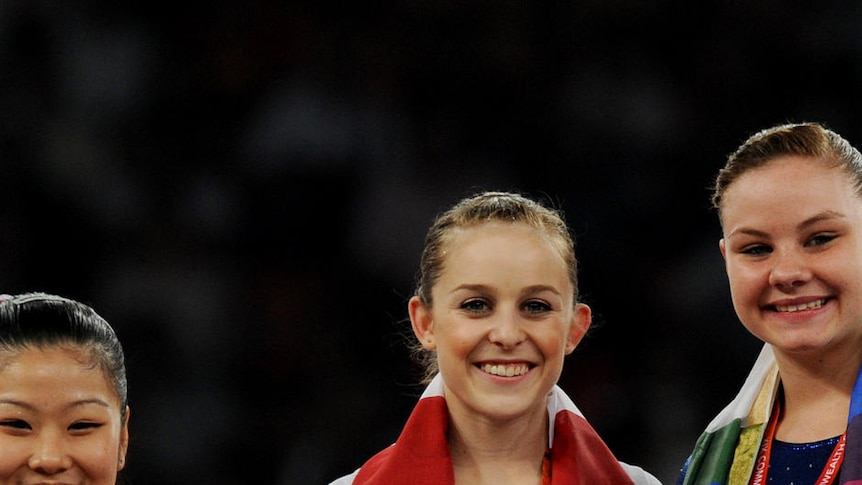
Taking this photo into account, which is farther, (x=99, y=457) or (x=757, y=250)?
(x=757, y=250)

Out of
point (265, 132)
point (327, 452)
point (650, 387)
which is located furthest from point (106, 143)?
point (650, 387)

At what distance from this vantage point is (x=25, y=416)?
176cm

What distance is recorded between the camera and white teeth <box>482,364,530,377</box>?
6.68ft

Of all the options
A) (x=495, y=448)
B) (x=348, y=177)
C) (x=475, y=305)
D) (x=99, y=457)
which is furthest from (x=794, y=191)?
(x=348, y=177)

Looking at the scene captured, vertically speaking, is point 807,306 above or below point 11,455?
above

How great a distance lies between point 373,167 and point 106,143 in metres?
0.81

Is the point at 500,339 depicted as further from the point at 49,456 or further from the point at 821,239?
the point at 49,456

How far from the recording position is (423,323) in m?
2.17

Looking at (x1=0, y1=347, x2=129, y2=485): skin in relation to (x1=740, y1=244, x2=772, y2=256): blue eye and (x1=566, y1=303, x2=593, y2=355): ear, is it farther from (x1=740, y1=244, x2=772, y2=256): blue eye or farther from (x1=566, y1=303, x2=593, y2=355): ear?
(x1=740, y1=244, x2=772, y2=256): blue eye

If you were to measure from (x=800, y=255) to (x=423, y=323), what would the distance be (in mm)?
699

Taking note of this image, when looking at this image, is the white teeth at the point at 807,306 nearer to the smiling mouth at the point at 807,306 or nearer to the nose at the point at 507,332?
the smiling mouth at the point at 807,306

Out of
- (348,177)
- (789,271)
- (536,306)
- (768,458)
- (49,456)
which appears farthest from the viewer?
(348,177)

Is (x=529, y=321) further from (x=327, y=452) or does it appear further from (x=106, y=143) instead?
(x=106, y=143)

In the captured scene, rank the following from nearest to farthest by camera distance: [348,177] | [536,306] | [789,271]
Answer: [789,271] → [536,306] → [348,177]
